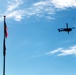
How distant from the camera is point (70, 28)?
395ft

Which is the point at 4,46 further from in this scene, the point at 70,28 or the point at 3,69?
the point at 70,28

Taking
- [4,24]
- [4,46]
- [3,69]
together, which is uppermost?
[4,24]

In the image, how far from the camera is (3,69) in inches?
2403

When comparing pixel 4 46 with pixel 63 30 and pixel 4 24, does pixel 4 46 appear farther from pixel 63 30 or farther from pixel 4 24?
pixel 63 30

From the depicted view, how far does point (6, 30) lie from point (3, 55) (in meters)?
5.19

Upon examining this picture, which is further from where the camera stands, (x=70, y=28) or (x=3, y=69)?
(x=70, y=28)

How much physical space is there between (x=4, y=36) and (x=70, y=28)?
6032 centimetres

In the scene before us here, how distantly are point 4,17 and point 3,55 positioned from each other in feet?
24.0

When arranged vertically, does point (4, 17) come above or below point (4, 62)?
A: above

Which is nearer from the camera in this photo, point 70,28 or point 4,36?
point 4,36

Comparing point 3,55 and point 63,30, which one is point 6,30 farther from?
point 63,30

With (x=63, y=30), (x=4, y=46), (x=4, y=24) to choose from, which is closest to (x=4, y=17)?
(x=4, y=24)

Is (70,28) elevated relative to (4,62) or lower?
elevated

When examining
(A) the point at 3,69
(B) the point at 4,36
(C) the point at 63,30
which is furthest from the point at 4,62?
(C) the point at 63,30
